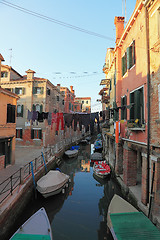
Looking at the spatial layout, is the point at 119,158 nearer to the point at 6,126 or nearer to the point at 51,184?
the point at 51,184

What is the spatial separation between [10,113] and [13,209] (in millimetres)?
9399

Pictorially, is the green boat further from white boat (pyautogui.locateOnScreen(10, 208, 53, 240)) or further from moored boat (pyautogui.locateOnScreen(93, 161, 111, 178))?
moored boat (pyautogui.locateOnScreen(93, 161, 111, 178))

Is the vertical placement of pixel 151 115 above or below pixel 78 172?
above

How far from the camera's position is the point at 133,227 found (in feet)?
19.8

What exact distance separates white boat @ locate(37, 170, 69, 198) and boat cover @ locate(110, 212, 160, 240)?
618 cm

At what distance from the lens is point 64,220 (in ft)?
30.9

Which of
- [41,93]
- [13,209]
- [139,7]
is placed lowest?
[13,209]

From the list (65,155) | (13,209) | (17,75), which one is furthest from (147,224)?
(17,75)

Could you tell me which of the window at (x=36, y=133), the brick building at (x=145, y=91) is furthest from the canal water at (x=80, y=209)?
the window at (x=36, y=133)

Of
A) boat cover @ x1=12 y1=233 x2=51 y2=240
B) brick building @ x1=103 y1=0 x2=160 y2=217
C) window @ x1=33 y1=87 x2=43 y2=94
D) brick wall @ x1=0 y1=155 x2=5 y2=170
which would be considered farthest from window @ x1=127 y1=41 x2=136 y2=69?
window @ x1=33 y1=87 x2=43 y2=94

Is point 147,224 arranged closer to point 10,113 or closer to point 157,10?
point 157,10

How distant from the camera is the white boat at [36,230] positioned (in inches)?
244

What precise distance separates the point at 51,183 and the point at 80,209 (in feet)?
9.49

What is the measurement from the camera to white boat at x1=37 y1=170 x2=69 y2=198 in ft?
37.6
